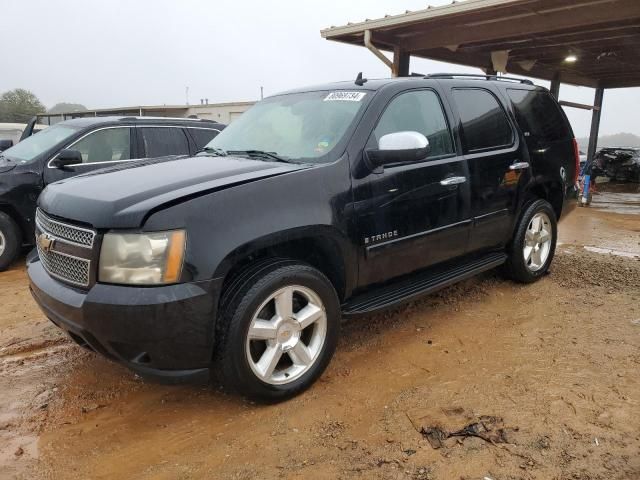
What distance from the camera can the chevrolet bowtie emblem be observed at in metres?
2.75

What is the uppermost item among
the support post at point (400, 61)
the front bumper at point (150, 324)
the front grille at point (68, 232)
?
the support post at point (400, 61)

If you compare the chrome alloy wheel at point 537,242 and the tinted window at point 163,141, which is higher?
the tinted window at point 163,141

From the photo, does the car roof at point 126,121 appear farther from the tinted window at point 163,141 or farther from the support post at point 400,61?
the support post at point 400,61

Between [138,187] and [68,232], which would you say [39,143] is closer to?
[68,232]

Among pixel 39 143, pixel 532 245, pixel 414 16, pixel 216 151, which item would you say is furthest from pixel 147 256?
pixel 414 16

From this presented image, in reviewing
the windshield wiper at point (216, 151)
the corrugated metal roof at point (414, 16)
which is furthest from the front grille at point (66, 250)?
the corrugated metal roof at point (414, 16)

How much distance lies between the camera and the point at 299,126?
3518 mm

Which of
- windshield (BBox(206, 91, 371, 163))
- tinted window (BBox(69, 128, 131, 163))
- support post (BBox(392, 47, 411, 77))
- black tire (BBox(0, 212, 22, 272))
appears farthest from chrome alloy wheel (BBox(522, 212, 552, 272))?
support post (BBox(392, 47, 411, 77))

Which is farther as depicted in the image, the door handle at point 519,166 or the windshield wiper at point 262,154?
the door handle at point 519,166

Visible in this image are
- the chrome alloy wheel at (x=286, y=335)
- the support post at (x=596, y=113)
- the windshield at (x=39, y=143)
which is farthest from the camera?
the support post at (x=596, y=113)

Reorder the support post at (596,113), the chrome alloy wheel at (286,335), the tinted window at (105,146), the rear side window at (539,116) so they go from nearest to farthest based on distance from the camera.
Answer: the chrome alloy wheel at (286,335) → the rear side window at (539,116) → the tinted window at (105,146) → the support post at (596,113)

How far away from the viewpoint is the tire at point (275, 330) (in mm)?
2588

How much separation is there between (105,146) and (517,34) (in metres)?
7.37

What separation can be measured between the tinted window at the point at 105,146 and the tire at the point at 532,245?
4799 mm
